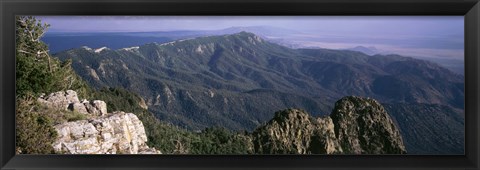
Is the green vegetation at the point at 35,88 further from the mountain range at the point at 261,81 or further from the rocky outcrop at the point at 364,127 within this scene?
the rocky outcrop at the point at 364,127

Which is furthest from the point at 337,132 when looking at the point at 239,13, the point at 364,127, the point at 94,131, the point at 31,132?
the point at 239,13

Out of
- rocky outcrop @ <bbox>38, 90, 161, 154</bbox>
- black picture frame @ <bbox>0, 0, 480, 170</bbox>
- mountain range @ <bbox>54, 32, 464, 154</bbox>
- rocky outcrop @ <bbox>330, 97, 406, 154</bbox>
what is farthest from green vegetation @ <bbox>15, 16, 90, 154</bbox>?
rocky outcrop @ <bbox>330, 97, 406, 154</bbox>

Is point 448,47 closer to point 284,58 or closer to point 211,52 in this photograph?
point 284,58

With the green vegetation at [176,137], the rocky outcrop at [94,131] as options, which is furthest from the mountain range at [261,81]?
the rocky outcrop at [94,131]

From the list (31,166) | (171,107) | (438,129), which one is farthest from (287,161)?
(438,129)

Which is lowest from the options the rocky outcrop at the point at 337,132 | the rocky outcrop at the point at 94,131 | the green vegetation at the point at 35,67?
the rocky outcrop at the point at 337,132

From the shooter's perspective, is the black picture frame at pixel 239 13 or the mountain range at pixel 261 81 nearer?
the black picture frame at pixel 239 13

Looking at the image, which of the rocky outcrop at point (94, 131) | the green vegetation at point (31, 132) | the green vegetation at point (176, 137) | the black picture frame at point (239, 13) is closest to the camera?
the black picture frame at point (239, 13)
